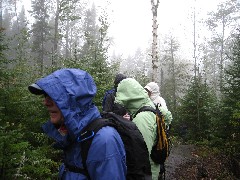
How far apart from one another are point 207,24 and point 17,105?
4065 cm

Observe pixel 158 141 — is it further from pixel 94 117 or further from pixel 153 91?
pixel 153 91

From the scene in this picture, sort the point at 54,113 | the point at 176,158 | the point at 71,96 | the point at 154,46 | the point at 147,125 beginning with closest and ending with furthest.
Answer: the point at 71,96
the point at 54,113
the point at 147,125
the point at 176,158
the point at 154,46

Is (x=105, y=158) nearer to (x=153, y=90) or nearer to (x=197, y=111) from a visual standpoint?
(x=153, y=90)

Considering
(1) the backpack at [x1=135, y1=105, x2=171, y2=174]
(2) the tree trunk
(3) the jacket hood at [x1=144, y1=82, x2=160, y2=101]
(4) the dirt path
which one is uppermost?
(2) the tree trunk

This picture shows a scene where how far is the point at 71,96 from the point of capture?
2.33 m

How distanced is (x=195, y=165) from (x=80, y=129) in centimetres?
985

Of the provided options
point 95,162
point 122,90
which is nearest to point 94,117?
point 95,162

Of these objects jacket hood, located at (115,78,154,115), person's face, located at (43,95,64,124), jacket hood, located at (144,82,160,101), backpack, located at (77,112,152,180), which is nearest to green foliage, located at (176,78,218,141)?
jacket hood, located at (144,82,160,101)

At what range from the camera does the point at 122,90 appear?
4105 millimetres

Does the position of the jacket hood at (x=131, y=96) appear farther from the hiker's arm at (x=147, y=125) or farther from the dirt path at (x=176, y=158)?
the dirt path at (x=176, y=158)

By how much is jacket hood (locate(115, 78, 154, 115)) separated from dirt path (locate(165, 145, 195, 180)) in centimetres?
665

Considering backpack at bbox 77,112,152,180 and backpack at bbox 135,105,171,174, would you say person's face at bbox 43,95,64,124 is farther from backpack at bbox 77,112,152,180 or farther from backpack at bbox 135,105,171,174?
backpack at bbox 135,105,171,174

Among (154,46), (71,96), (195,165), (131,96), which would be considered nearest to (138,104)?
(131,96)

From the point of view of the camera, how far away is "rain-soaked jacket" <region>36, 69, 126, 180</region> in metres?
2.22
